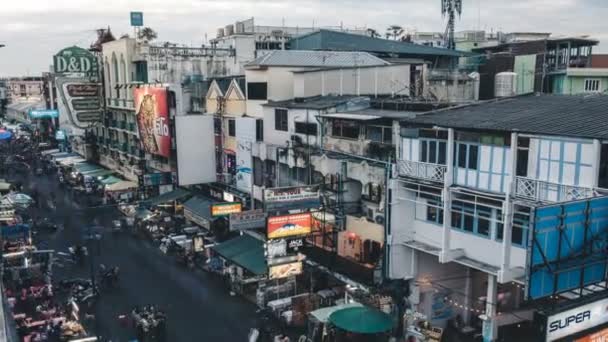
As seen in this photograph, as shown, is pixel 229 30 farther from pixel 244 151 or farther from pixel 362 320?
pixel 362 320

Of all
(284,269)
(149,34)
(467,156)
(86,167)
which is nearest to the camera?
(467,156)

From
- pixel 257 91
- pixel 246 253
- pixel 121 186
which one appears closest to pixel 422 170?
pixel 246 253

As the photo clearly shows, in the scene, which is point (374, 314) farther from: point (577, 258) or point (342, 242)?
point (577, 258)

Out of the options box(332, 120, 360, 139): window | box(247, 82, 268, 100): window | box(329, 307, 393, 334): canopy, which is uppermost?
box(247, 82, 268, 100): window

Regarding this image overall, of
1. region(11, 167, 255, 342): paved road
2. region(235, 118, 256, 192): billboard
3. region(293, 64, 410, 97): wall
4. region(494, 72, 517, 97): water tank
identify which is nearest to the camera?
region(11, 167, 255, 342): paved road

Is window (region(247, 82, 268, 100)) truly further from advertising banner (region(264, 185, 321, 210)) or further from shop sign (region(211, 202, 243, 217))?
advertising banner (region(264, 185, 321, 210))

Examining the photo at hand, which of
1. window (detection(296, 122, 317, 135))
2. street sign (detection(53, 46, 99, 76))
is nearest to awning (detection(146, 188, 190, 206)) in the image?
window (detection(296, 122, 317, 135))

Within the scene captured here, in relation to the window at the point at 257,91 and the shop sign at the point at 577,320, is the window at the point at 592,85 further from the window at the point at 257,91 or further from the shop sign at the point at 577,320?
the shop sign at the point at 577,320
